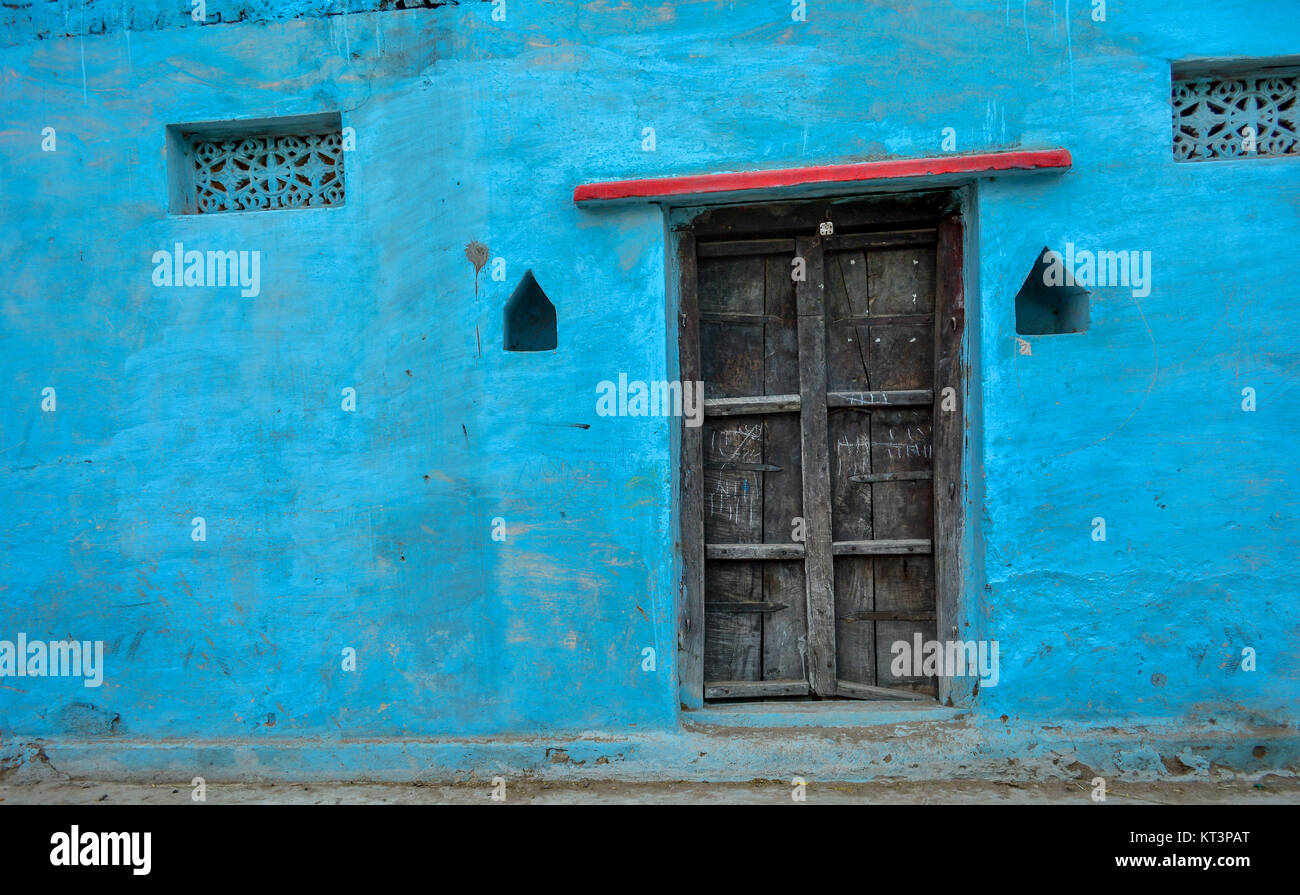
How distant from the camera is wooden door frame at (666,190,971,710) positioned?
122 inches

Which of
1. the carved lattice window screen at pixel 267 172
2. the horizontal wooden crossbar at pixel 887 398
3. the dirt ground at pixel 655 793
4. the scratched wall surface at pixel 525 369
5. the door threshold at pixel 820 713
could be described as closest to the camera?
the dirt ground at pixel 655 793

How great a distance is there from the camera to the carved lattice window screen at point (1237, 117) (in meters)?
2.98

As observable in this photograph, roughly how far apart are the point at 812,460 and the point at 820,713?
98 centimetres

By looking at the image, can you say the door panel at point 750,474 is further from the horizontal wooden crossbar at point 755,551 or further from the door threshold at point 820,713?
the door threshold at point 820,713

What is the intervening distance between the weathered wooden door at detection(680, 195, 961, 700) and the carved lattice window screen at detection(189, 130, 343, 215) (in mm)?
1492

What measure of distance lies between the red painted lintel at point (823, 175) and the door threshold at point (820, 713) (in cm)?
198

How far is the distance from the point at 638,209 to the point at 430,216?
81cm

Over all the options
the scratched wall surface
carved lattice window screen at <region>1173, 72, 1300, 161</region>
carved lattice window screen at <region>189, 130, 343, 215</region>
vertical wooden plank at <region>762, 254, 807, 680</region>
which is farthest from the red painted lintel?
carved lattice window screen at <region>189, 130, 343, 215</region>

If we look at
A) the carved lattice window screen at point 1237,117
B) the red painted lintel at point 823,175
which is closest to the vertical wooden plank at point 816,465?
the red painted lintel at point 823,175

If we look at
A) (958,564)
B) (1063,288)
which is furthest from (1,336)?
(1063,288)

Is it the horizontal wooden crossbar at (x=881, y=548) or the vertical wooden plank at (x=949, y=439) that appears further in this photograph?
the horizontal wooden crossbar at (x=881, y=548)

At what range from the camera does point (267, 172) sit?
336 cm

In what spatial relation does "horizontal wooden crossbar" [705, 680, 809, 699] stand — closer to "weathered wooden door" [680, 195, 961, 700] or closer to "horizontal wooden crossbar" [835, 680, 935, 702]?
"weathered wooden door" [680, 195, 961, 700]

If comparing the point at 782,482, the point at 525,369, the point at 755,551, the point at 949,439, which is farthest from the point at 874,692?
the point at 525,369
